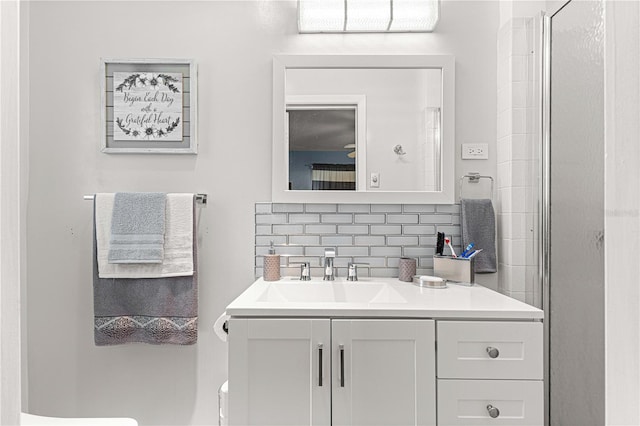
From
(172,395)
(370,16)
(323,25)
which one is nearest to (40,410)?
(172,395)

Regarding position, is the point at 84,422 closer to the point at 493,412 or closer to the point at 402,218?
the point at 493,412

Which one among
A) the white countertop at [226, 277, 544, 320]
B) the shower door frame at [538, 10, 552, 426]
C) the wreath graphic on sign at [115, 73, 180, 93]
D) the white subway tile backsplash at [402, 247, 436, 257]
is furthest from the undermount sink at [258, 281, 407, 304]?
the wreath graphic on sign at [115, 73, 180, 93]

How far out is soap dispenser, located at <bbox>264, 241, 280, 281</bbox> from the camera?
1746 millimetres

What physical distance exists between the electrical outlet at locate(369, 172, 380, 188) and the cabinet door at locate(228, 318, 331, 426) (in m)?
0.77

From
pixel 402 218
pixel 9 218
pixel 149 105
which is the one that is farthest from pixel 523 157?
pixel 9 218

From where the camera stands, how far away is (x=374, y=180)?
181 cm

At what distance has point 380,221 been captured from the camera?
1.84 metres

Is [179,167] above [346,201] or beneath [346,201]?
above

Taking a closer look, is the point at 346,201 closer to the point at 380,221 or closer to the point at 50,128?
the point at 380,221

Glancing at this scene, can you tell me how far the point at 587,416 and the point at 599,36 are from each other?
1.30 meters

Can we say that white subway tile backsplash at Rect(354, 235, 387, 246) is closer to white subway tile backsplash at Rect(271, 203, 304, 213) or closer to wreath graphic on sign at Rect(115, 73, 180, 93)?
white subway tile backsplash at Rect(271, 203, 304, 213)

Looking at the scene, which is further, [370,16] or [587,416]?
[370,16]

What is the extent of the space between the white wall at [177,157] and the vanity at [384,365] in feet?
2.20

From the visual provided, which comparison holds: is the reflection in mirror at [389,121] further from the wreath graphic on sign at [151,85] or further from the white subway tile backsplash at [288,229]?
the wreath graphic on sign at [151,85]
